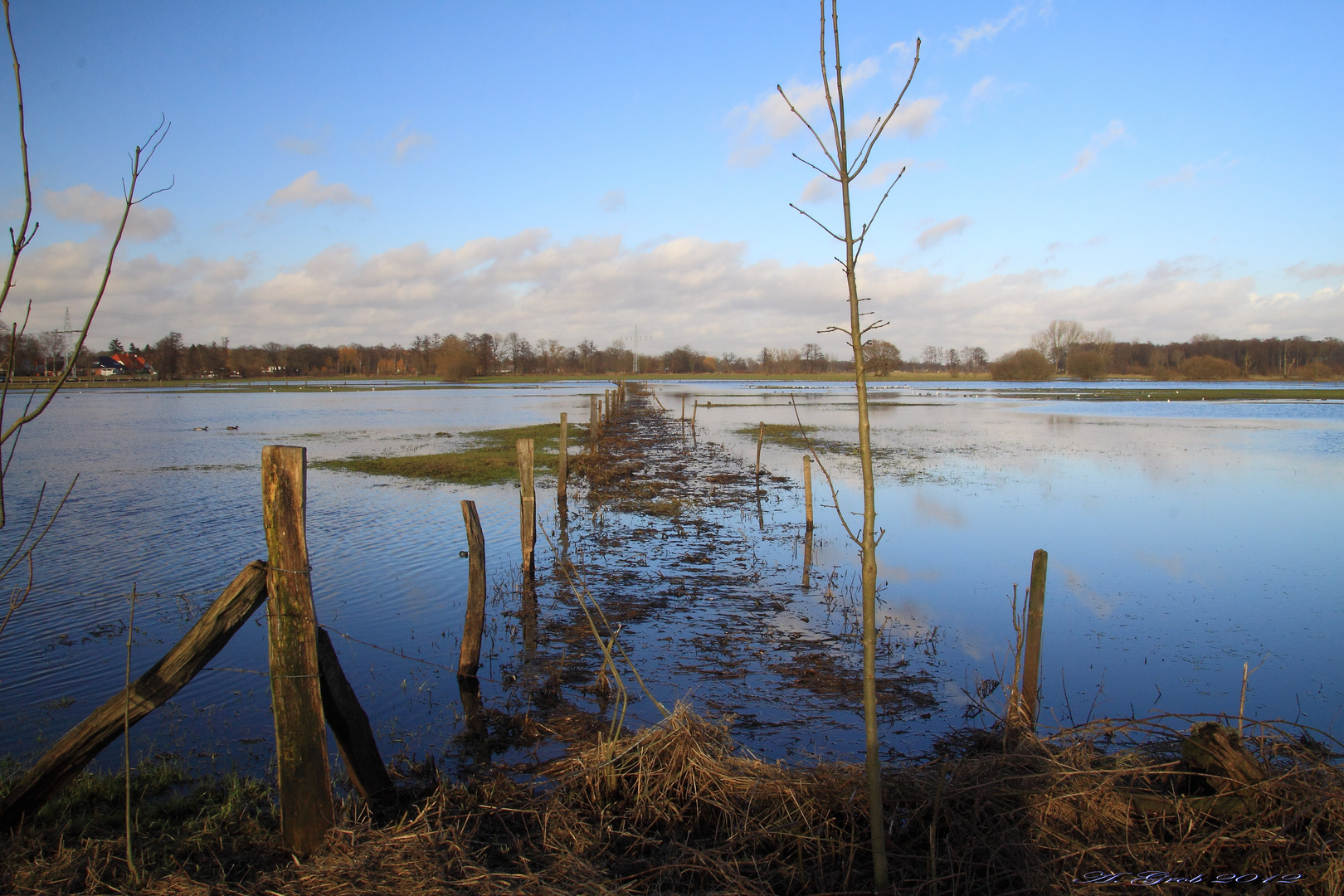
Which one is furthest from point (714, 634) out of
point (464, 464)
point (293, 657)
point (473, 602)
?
point (464, 464)

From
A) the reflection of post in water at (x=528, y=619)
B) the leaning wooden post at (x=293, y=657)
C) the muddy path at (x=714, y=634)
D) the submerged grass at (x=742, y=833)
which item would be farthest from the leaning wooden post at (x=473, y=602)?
the leaning wooden post at (x=293, y=657)

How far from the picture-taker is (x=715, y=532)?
14484 mm

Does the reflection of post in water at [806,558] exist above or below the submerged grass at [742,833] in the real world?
below

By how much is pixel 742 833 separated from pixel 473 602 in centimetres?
426

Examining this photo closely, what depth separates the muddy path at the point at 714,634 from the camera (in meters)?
6.64

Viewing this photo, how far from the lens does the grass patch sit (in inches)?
843

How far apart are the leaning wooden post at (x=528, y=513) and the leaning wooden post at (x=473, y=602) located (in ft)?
8.37

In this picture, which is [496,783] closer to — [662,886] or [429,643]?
[662,886]

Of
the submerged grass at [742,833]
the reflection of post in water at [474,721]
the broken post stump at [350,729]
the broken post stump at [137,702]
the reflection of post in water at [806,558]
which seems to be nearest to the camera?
the submerged grass at [742,833]

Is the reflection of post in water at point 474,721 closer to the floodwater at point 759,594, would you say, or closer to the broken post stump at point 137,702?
the floodwater at point 759,594

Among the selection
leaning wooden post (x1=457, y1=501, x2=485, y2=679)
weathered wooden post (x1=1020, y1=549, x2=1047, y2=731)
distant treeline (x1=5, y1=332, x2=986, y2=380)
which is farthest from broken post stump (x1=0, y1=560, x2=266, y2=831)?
distant treeline (x1=5, y1=332, x2=986, y2=380)

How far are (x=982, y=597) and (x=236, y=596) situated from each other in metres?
9.80

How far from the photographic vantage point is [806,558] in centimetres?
1257

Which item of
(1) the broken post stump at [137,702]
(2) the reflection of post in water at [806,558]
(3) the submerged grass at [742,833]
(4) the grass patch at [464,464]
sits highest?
(1) the broken post stump at [137,702]
